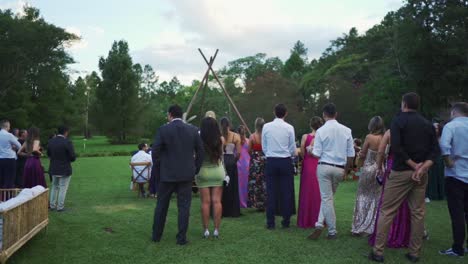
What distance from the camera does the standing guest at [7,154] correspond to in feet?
32.0

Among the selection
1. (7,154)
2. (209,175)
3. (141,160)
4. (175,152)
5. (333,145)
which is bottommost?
(141,160)

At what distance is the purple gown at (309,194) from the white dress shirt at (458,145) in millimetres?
2275

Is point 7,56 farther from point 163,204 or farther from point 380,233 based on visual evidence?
point 380,233

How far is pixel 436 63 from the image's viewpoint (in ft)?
89.1

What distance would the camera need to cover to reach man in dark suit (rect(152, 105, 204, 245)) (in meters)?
6.36

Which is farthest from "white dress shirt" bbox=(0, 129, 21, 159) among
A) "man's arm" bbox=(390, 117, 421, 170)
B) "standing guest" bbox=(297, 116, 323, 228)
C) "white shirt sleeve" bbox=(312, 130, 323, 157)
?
"man's arm" bbox=(390, 117, 421, 170)

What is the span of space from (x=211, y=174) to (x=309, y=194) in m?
1.84

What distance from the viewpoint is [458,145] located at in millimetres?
5797

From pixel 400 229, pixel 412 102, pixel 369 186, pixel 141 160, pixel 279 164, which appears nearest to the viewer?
pixel 412 102

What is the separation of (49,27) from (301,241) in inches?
1314

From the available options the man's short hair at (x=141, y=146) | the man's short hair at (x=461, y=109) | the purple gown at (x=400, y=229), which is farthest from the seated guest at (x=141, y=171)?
the man's short hair at (x=461, y=109)

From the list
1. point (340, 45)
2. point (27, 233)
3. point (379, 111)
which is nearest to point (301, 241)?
point (27, 233)

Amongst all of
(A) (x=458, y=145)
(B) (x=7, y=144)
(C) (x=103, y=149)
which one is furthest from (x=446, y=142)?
(C) (x=103, y=149)

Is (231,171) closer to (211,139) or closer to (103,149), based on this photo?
(211,139)
